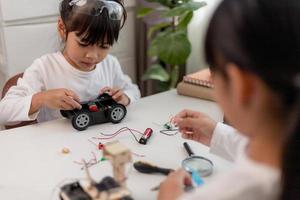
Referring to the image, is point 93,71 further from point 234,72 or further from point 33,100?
point 234,72

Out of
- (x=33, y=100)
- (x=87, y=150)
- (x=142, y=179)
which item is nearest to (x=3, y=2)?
(x=33, y=100)

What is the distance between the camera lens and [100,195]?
2.08 feet

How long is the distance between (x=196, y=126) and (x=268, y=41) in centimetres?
52

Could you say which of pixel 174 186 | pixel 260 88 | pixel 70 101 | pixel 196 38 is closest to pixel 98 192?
pixel 174 186

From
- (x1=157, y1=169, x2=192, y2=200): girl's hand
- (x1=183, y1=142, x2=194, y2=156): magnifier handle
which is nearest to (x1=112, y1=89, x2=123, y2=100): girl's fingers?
(x1=183, y1=142, x2=194, y2=156): magnifier handle

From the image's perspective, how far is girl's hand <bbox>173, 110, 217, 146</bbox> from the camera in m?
0.97

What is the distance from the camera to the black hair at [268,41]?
484mm

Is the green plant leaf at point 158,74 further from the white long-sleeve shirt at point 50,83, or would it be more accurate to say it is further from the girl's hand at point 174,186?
the girl's hand at point 174,186

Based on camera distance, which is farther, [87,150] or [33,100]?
[33,100]

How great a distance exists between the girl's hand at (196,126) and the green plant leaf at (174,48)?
0.85 metres

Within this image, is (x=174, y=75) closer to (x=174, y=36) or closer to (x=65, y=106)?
(x=174, y=36)

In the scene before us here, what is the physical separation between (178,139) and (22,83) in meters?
0.56

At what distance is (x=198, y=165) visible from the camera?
92 cm

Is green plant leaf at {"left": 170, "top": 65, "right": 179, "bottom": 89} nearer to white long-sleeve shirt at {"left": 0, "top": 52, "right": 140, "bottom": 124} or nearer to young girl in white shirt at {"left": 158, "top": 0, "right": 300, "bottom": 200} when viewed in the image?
white long-sleeve shirt at {"left": 0, "top": 52, "right": 140, "bottom": 124}
